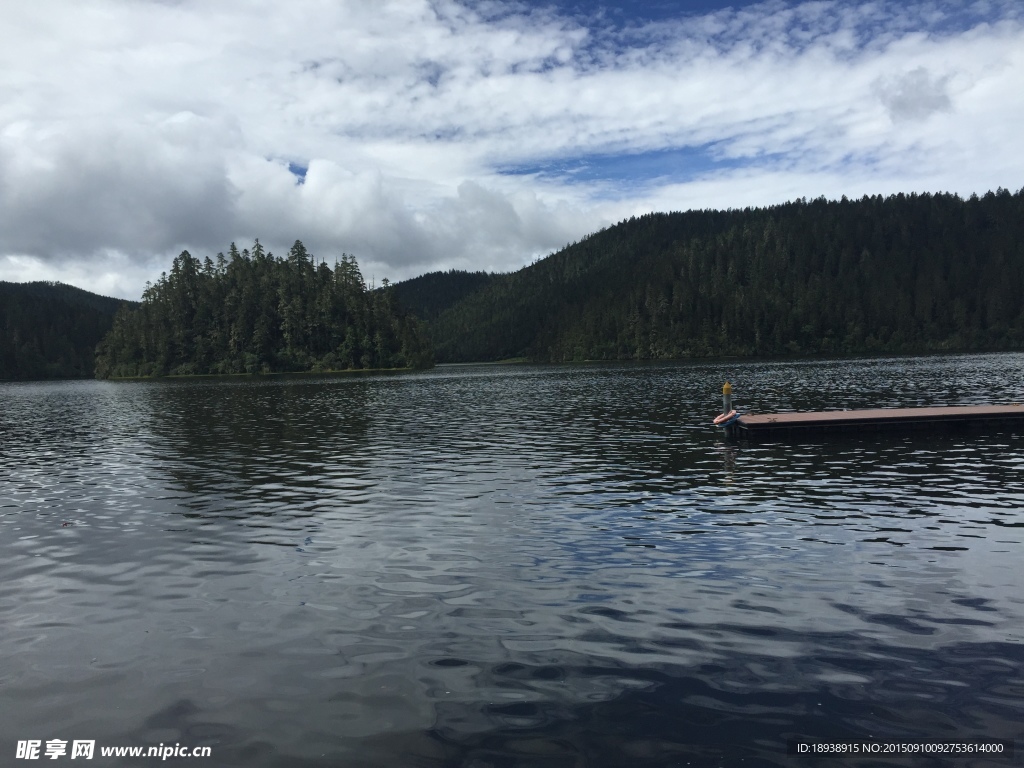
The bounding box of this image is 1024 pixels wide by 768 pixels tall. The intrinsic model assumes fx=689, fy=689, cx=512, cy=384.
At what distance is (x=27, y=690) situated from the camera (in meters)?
11.1

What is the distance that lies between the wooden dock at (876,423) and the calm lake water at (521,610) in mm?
7724

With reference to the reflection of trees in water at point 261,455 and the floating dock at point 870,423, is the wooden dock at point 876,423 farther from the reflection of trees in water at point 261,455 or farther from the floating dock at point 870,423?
the reflection of trees in water at point 261,455

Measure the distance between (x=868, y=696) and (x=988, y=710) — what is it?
4.87 ft

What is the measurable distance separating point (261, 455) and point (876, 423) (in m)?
34.6

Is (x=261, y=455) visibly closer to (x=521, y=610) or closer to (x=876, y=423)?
(x=521, y=610)

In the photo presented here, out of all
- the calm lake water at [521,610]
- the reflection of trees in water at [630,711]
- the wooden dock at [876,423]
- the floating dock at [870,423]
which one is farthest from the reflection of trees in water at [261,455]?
the wooden dock at [876,423]

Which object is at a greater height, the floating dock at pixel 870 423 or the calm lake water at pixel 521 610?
the floating dock at pixel 870 423

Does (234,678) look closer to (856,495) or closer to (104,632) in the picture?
(104,632)

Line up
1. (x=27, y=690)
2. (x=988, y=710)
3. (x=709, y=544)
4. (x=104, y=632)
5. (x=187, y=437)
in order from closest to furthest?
1. (x=988, y=710)
2. (x=27, y=690)
3. (x=104, y=632)
4. (x=709, y=544)
5. (x=187, y=437)

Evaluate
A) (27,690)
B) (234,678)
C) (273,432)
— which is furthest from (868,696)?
(273,432)

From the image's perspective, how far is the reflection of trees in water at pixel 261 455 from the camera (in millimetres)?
26188

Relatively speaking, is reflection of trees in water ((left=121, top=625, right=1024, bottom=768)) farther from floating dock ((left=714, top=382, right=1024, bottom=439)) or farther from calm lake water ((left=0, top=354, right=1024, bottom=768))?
floating dock ((left=714, top=382, right=1024, bottom=439))

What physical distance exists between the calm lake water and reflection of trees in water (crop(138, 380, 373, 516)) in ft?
1.37

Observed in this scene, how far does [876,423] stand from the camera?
39.3m
